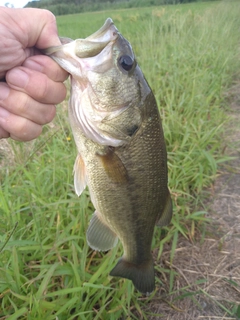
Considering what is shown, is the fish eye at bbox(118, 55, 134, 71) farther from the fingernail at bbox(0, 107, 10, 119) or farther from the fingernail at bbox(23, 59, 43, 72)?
the fingernail at bbox(0, 107, 10, 119)

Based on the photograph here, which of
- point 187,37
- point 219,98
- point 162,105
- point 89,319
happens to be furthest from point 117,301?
point 187,37

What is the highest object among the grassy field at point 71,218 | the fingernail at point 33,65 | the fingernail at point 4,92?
the fingernail at point 33,65

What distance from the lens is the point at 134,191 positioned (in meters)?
1.46

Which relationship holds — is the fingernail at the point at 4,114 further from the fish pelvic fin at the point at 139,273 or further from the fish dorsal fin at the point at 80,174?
the fish pelvic fin at the point at 139,273

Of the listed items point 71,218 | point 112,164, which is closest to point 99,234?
point 112,164

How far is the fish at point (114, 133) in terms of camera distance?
126cm

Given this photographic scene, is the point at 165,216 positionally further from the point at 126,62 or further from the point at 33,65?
the point at 33,65

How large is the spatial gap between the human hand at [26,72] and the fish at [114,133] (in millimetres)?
74

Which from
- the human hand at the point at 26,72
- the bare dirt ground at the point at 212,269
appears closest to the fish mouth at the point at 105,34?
the human hand at the point at 26,72

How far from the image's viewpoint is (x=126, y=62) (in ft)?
4.23

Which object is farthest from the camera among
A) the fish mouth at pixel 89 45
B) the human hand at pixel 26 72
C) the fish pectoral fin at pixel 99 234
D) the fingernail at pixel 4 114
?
the fish pectoral fin at pixel 99 234

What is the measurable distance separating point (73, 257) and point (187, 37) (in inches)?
212

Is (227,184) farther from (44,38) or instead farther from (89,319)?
(44,38)

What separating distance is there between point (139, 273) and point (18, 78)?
112 centimetres
